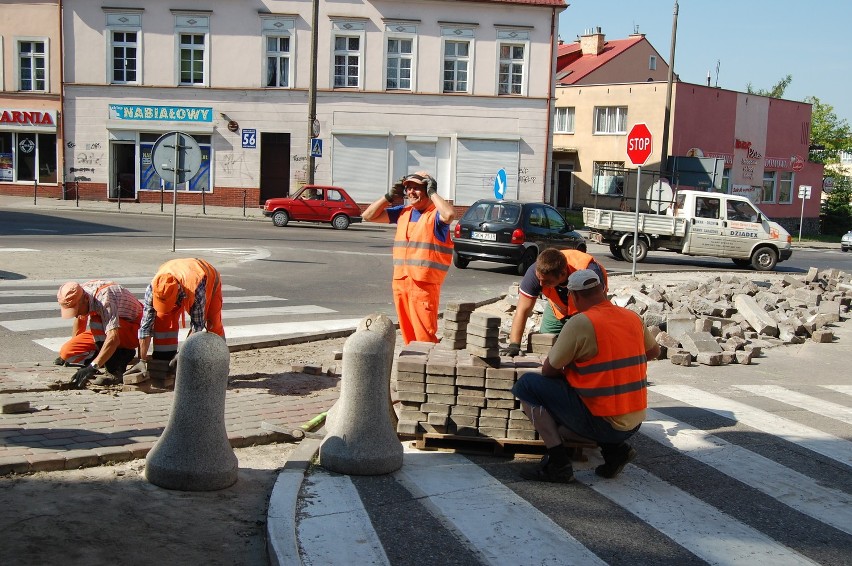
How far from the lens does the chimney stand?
186ft

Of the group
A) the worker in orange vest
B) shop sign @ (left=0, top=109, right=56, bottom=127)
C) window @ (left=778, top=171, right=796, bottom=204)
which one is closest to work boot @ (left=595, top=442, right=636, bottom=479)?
the worker in orange vest

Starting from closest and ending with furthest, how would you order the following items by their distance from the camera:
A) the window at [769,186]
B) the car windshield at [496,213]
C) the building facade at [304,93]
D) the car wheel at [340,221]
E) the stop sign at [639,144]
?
the stop sign at [639,144]
the car windshield at [496,213]
the car wheel at [340,221]
the building facade at [304,93]
the window at [769,186]

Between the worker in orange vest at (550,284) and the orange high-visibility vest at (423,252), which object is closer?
the worker in orange vest at (550,284)

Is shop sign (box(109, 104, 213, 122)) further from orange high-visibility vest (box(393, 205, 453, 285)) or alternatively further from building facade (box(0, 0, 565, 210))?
orange high-visibility vest (box(393, 205, 453, 285))

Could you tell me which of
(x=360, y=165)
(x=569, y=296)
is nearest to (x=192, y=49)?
(x=360, y=165)

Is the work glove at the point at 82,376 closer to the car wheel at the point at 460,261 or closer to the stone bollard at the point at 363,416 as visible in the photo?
the stone bollard at the point at 363,416

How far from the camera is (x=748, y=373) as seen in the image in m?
10.1

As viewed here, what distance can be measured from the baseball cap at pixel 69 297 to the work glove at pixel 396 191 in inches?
105

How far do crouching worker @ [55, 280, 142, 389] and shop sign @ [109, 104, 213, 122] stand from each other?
2972 cm

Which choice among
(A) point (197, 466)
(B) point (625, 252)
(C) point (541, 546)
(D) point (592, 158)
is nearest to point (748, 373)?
(C) point (541, 546)

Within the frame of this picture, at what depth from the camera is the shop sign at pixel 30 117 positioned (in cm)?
3662

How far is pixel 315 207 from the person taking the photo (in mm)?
30297

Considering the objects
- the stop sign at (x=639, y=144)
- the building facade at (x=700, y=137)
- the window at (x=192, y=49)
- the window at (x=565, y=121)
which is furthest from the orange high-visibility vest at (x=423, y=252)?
the window at (x=565, y=121)

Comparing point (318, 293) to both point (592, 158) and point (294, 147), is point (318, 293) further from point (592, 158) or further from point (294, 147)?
point (592, 158)
